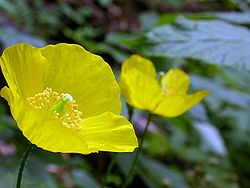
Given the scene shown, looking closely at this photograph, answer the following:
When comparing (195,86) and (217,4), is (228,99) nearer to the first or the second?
(195,86)

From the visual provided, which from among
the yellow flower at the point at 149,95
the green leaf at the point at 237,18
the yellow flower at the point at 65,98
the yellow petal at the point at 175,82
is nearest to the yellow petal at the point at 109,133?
the yellow flower at the point at 65,98

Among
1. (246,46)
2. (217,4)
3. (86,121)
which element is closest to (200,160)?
(246,46)

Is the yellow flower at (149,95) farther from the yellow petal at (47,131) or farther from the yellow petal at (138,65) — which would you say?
the yellow petal at (47,131)

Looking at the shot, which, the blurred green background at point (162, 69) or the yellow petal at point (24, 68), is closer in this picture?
the yellow petal at point (24, 68)

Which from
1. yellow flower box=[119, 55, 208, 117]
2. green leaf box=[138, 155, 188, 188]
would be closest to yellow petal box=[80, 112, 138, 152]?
yellow flower box=[119, 55, 208, 117]

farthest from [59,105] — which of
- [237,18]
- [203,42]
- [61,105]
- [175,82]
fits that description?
[237,18]

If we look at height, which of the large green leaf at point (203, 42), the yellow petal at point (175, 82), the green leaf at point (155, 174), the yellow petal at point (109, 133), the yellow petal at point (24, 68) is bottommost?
the green leaf at point (155, 174)

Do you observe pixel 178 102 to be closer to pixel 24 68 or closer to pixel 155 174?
pixel 24 68
